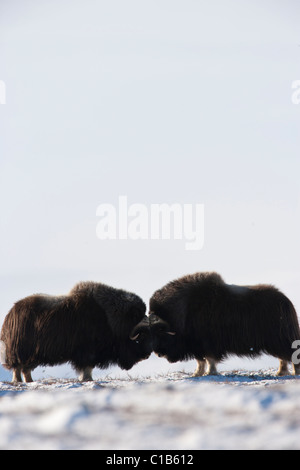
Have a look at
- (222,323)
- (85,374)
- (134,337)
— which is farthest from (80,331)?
(222,323)

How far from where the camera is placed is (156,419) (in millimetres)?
4320

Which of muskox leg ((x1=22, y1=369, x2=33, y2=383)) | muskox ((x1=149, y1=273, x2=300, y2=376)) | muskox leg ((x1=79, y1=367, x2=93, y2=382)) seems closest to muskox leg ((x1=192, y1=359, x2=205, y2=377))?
muskox ((x1=149, y1=273, x2=300, y2=376))

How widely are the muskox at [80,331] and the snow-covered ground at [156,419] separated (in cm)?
305

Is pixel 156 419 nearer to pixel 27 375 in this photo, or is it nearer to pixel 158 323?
pixel 158 323

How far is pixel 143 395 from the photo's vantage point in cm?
491

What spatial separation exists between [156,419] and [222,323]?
395 centimetres

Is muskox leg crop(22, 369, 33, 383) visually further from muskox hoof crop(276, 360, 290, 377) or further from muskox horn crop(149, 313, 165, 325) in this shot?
muskox hoof crop(276, 360, 290, 377)

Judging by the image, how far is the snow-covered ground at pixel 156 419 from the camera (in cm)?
395

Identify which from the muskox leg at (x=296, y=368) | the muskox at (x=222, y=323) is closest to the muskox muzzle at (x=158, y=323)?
the muskox at (x=222, y=323)

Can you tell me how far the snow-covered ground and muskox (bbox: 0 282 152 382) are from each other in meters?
3.05

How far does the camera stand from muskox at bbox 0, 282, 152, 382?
8.27m
